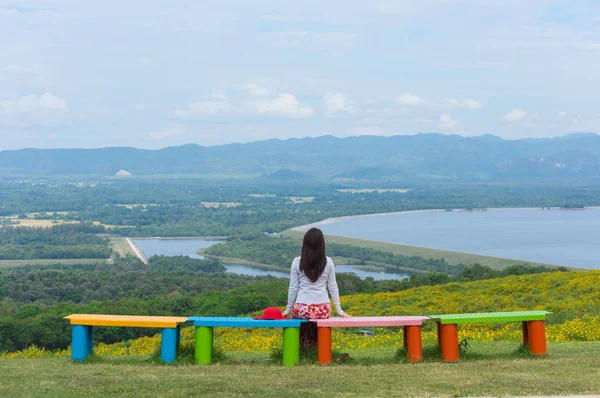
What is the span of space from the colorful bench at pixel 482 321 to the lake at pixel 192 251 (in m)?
55.7

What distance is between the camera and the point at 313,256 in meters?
9.59

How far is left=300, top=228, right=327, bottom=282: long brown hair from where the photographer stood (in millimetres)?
9602

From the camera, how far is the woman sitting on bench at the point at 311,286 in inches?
379

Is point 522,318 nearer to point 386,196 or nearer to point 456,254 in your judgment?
point 456,254

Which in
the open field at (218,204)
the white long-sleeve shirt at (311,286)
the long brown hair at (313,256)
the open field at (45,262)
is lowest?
the open field at (45,262)

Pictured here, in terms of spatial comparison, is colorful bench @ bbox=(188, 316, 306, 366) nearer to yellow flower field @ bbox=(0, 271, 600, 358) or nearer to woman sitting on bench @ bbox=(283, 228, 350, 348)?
woman sitting on bench @ bbox=(283, 228, 350, 348)

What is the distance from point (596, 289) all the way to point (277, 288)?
2040cm

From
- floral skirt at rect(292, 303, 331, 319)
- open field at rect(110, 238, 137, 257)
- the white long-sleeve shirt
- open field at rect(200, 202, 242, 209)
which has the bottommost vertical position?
open field at rect(110, 238, 137, 257)

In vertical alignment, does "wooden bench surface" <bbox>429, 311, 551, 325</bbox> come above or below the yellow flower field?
above

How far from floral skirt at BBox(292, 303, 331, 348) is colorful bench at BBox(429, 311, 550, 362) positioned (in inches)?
54.4

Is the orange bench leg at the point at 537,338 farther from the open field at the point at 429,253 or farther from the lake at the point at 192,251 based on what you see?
the lake at the point at 192,251

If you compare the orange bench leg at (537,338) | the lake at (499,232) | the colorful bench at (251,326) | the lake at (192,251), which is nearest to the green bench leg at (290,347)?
the colorful bench at (251,326)

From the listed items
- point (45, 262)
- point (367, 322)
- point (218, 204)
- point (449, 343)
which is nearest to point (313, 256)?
point (367, 322)

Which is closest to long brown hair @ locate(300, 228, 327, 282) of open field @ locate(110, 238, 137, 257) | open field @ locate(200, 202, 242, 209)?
open field @ locate(110, 238, 137, 257)
